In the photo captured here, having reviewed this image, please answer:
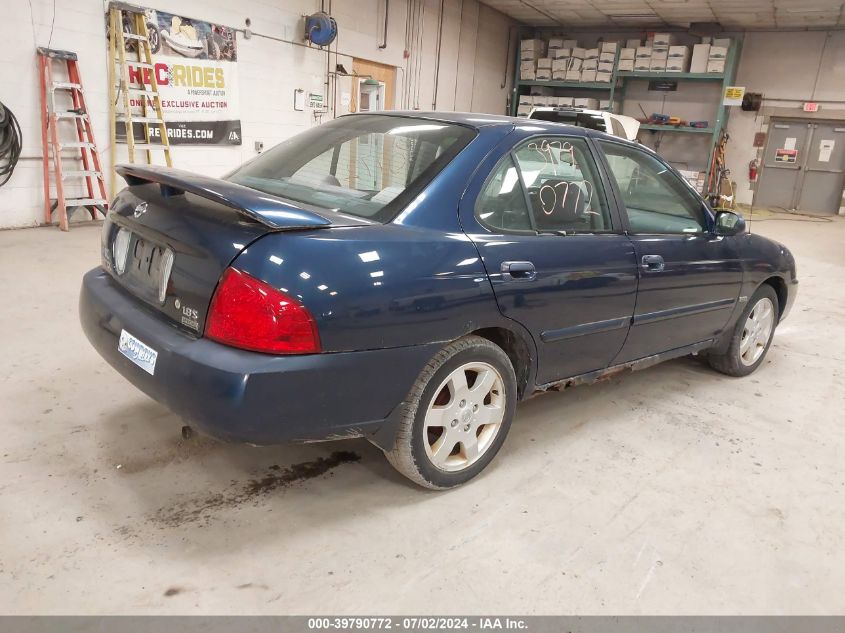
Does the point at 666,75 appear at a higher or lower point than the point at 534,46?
lower

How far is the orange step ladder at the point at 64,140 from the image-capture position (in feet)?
19.2

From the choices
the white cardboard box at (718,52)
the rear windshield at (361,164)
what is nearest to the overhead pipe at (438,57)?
the white cardboard box at (718,52)

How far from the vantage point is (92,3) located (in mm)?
6109

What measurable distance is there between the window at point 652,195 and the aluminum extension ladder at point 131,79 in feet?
17.8

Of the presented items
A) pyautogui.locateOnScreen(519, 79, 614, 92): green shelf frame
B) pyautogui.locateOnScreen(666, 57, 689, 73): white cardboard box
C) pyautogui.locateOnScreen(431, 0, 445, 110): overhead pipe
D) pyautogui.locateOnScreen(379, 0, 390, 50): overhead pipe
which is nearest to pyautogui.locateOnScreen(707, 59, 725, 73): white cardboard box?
pyautogui.locateOnScreen(666, 57, 689, 73): white cardboard box

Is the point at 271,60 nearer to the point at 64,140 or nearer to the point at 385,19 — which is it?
the point at 385,19

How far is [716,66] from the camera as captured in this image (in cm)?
1207

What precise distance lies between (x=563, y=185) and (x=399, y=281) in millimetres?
971

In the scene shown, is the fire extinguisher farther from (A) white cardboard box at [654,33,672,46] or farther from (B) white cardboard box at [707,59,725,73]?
(A) white cardboard box at [654,33,672,46]

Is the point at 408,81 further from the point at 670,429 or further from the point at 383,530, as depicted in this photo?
the point at 383,530

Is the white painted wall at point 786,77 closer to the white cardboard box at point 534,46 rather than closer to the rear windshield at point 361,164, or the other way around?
the white cardboard box at point 534,46

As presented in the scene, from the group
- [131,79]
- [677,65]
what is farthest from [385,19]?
[677,65]
